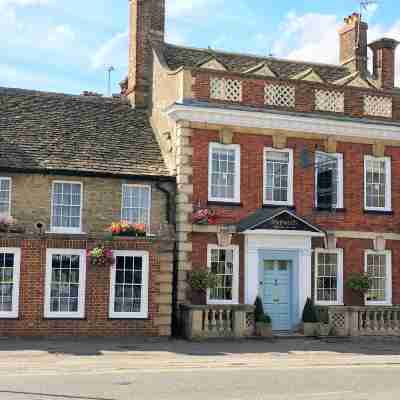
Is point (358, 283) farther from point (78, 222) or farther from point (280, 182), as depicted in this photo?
point (78, 222)

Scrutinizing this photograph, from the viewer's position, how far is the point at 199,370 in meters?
15.5

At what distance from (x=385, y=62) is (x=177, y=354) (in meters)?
15.9

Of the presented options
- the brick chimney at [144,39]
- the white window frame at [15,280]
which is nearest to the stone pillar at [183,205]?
the brick chimney at [144,39]

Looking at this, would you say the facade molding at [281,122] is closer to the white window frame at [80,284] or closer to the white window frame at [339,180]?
the white window frame at [339,180]

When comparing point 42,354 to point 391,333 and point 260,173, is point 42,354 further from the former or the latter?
point 391,333

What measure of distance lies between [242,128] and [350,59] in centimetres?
887

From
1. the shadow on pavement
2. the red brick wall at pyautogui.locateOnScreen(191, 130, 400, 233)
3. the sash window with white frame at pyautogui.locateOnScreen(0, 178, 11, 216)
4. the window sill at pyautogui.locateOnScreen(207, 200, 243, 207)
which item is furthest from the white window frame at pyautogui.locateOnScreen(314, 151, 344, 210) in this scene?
the sash window with white frame at pyautogui.locateOnScreen(0, 178, 11, 216)

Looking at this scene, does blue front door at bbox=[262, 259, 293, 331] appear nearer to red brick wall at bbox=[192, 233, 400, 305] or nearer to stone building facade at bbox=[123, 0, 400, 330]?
stone building facade at bbox=[123, 0, 400, 330]

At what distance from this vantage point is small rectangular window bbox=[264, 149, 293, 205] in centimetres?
2414

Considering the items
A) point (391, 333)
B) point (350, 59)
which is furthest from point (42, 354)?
point (350, 59)

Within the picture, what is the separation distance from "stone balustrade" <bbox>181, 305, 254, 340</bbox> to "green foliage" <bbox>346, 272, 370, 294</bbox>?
3.91 metres

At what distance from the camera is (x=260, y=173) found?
23875 millimetres

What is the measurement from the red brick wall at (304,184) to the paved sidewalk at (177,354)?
411cm

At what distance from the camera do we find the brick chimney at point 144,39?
1069 inches
